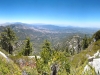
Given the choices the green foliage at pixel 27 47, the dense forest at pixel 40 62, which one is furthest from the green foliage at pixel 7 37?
the green foliage at pixel 27 47

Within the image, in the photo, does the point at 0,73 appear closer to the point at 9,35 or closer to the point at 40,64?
the point at 40,64

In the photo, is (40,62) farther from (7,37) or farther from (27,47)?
(7,37)

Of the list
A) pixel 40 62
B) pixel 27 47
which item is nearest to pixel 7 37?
pixel 27 47

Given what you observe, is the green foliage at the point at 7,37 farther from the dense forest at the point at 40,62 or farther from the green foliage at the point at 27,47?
the green foliage at the point at 27,47

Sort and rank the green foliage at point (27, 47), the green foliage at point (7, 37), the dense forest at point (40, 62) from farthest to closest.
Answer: the green foliage at point (27, 47), the green foliage at point (7, 37), the dense forest at point (40, 62)

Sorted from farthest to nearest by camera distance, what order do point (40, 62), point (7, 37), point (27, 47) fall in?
point (27, 47) < point (7, 37) < point (40, 62)

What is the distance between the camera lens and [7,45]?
279ft

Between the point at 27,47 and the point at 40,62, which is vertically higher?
the point at 40,62

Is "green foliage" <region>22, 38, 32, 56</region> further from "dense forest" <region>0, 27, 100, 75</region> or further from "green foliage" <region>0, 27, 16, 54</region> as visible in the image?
"green foliage" <region>0, 27, 16, 54</region>

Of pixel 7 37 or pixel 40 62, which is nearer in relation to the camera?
pixel 40 62

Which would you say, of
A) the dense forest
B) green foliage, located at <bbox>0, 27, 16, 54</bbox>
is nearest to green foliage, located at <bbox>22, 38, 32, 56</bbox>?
the dense forest

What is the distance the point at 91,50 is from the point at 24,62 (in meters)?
42.5

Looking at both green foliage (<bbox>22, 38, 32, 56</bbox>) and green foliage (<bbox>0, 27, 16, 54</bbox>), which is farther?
green foliage (<bbox>22, 38, 32, 56</bbox>)

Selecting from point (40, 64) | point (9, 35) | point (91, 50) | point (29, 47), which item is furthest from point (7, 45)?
point (40, 64)
